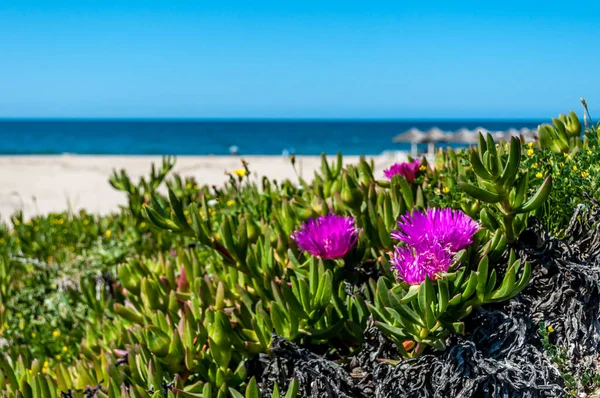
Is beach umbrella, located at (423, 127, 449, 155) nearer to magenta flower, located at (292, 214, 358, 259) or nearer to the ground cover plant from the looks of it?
the ground cover plant

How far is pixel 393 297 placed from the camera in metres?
1.50

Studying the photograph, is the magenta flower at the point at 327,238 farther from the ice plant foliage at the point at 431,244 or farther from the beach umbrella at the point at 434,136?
the beach umbrella at the point at 434,136

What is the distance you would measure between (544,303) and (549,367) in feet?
0.62

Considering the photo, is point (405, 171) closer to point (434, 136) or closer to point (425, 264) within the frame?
point (425, 264)

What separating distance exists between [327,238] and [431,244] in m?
0.41

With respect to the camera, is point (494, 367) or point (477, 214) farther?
point (477, 214)

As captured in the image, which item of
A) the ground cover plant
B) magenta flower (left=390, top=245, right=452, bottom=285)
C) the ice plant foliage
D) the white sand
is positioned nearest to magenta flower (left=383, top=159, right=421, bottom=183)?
the ground cover plant

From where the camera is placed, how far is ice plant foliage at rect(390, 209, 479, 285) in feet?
5.08

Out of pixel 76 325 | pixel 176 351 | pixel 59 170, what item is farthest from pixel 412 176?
pixel 59 170

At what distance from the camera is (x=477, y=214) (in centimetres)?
204

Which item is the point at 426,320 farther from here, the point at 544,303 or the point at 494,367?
the point at 544,303

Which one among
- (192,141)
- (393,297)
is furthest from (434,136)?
(192,141)

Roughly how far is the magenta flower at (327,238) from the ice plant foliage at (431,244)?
0.91 feet

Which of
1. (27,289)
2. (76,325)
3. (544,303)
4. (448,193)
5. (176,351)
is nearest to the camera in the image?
(544,303)
